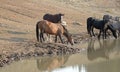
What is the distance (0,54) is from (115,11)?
85.7ft

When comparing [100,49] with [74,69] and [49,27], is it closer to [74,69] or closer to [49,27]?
[49,27]

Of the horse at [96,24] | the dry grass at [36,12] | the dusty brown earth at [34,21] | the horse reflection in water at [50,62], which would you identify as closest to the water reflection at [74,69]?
the horse reflection in water at [50,62]

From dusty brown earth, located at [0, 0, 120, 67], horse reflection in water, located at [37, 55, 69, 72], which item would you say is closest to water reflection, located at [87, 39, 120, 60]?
dusty brown earth, located at [0, 0, 120, 67]

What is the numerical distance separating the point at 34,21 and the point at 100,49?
8.35 m

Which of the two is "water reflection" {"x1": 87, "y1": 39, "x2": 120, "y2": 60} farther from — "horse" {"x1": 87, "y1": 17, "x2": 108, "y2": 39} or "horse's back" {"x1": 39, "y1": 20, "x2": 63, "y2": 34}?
"horse's back" {"x1": 39, "y1": 20, "x2": 63, "y2": 34}

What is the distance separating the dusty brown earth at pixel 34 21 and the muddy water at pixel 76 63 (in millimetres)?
444

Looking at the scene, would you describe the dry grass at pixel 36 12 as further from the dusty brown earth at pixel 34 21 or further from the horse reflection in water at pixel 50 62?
the horse reflection in water at pixel 50 62

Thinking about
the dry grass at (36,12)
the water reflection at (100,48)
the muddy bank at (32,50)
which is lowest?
the water reflection at (100,48)

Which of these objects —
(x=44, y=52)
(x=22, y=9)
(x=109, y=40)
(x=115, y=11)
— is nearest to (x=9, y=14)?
(x=22, y=9)

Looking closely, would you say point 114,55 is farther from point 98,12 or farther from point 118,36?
point 98,12

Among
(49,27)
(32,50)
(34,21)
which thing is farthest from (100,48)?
(34,21)

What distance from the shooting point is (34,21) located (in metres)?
29.4

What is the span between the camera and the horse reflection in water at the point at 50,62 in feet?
57.7

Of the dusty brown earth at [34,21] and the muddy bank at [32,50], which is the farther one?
the dusty brown earth at [34,21]
